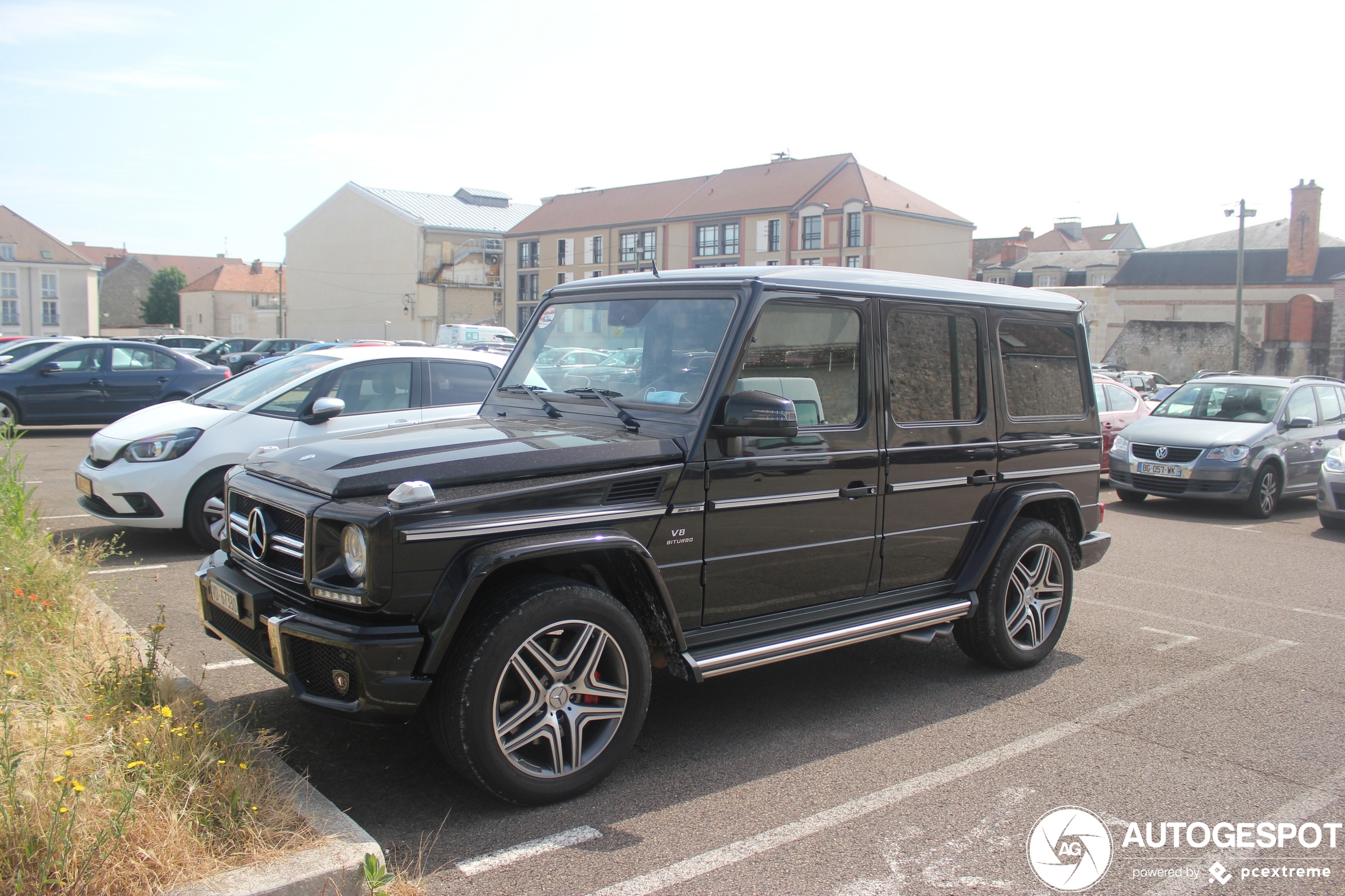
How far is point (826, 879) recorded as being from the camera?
3197mm

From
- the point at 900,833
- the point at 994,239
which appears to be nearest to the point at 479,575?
the point at 900,833

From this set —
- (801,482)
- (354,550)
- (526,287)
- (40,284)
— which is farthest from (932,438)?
(40,284)

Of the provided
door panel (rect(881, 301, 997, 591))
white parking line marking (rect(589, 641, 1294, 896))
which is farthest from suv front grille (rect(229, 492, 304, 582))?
door panel (rect(881, 301, 997, 591))

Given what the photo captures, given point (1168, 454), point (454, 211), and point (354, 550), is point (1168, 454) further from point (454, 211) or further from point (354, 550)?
point (454, 211)

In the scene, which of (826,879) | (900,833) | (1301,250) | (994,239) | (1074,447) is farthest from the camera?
(994,239)

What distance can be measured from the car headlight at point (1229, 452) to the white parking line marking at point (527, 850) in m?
10.7

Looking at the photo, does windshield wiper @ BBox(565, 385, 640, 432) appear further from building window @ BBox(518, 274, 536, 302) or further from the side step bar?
building window @ BBox(518, 274, 536, 302)

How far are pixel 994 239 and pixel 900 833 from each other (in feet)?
294

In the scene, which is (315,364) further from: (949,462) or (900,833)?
(900,833)

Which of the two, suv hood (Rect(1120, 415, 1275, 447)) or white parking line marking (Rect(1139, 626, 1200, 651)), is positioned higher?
suv hood (Rect(1120, 415, 1275, 447))

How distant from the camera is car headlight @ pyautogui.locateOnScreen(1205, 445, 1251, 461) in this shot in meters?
11.5

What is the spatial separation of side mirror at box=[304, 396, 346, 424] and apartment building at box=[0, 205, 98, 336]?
7567 centimetres

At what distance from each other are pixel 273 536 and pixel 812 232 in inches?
2383

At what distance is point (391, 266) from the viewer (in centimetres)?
7019
